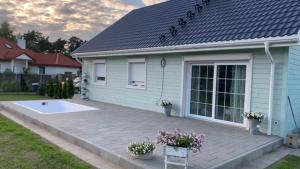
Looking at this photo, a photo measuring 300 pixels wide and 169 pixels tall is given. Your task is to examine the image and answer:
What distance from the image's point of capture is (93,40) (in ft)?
56.2

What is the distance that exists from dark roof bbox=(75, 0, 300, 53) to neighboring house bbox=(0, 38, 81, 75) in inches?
754

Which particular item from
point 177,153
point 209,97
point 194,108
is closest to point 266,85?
point 209,97

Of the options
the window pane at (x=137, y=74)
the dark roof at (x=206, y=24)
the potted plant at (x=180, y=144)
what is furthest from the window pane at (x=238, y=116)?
the window pane at (x=137, y=74)

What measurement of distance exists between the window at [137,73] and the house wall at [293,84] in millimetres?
5991

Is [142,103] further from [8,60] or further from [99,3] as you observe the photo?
[8,60]

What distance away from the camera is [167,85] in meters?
10.9

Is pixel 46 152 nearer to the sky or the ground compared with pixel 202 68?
nearer to the ground

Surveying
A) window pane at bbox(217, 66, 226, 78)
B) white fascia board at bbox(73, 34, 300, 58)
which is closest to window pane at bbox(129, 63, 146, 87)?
white fascia board at bbox(73, 34, 300, 58)

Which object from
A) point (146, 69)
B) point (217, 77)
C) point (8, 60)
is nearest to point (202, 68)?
point (217, 77)

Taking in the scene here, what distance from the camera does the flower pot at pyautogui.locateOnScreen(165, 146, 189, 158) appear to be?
4.60m

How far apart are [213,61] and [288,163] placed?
4.22 m

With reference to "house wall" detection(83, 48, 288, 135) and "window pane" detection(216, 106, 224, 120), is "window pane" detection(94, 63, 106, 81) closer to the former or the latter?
"house wall" detection(83, 48, 288, 135)

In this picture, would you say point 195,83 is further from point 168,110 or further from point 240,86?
point 240,86

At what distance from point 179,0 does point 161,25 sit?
2431 millimetres
